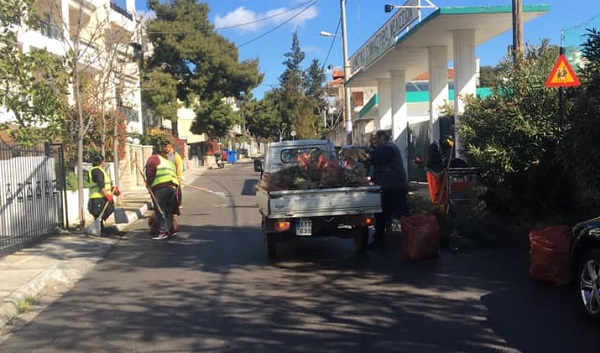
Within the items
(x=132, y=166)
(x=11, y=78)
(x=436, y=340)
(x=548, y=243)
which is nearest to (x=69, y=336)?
(x=436, y=340)

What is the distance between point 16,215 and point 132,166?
1785 cm

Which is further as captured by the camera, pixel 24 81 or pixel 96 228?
pixel 96 228

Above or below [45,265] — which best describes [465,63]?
above

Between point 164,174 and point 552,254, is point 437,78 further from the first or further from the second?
point 552,254

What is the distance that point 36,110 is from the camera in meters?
9.33

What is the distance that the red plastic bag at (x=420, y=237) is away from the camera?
27.6ft

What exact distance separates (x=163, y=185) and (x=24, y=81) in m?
3.46

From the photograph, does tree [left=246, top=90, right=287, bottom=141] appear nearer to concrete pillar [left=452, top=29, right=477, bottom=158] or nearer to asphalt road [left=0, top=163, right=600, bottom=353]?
concrete pillar [left=452, top=29, right=477, bottom=158]

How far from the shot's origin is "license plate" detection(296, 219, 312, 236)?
851 centimetres

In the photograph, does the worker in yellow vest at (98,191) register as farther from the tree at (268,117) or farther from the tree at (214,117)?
the tree at (268,117)

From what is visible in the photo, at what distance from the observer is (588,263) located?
5.60m

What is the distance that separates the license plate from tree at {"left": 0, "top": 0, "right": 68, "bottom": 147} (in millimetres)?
4260

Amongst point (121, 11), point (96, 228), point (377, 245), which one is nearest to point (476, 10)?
point (377, 245)

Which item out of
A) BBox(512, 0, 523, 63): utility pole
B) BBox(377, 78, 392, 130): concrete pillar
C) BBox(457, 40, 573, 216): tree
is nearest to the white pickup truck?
BBox(457, 40, 573, 216): tree
